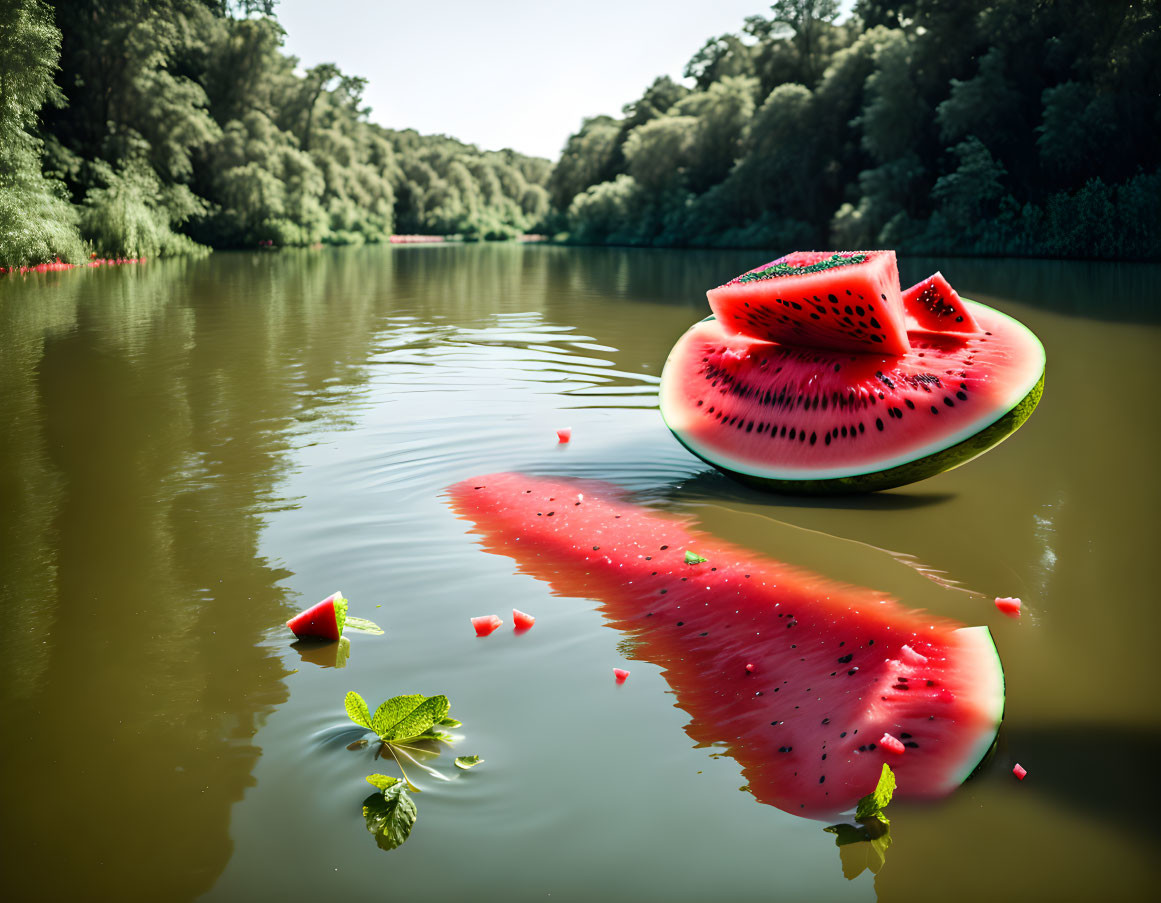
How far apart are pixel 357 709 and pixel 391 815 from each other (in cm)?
38

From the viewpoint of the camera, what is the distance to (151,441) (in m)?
5.16

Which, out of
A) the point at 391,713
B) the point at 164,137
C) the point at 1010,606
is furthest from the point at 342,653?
the point at 164,137

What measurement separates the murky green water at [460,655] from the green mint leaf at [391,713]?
0.25ft

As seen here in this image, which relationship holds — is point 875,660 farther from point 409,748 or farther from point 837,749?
point 409,748

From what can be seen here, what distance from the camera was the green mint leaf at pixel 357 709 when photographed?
2.15 meters

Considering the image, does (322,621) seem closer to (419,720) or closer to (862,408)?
(419,720)

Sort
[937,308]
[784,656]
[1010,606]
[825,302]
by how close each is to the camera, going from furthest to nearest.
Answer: [937,308], [825,302], [1010,606], [784,656]

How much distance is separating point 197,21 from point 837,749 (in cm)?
4168

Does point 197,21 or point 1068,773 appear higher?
point 197,21

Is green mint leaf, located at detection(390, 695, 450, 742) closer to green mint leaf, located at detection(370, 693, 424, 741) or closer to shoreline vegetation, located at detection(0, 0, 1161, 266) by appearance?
green mint leaf, located at detection(370, 693, 424, 741)

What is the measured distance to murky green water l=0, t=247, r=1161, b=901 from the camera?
1733 millimetres

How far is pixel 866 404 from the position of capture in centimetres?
408

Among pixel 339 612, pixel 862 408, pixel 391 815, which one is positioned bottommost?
pixel 391 815

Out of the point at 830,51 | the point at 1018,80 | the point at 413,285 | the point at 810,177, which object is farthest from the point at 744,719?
the point at 830,51
